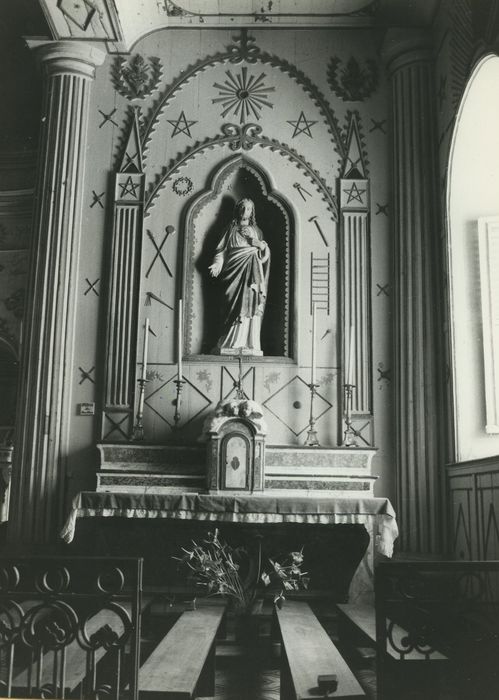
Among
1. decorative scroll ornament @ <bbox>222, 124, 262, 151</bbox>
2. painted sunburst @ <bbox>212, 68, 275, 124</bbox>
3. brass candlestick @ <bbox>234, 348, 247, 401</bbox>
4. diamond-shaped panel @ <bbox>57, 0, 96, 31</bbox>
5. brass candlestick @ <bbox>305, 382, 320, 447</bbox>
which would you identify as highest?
diamond-shaped panel @ <bbox>57, 0, 96, 31</bbox>

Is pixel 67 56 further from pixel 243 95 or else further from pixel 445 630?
pixel 445 630

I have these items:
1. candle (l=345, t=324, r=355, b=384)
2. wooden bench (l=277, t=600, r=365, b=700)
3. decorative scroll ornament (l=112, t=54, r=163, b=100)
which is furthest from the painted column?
Result: wooden bench (l=277, t=600, r=365, b=700)

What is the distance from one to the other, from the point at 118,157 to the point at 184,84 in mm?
936

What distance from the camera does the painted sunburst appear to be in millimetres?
6867

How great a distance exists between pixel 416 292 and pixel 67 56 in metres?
3.79

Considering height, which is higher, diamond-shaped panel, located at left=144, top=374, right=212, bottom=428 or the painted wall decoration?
the painted wall decoration

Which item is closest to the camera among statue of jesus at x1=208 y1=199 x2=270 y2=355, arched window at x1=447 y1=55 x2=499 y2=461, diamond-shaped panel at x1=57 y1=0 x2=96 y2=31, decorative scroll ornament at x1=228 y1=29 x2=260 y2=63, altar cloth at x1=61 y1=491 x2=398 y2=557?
altar cloth at x1=61 y1=491 x2=398 y2=557

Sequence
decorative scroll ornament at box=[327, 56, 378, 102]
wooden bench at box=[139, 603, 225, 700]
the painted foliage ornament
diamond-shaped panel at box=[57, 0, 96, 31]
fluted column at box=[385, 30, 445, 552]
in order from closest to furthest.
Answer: wooden bench at box=[139, 603, 225, 700], fluted column at box=[385, 30, 445, 552], diamond-shaped panel at box=[57, 0, 96, 31], the painted foliage ornament, decorative scroll ornament at box=[327, 56, 378, 102]

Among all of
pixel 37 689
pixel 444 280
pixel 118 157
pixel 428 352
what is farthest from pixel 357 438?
pixel 37 689

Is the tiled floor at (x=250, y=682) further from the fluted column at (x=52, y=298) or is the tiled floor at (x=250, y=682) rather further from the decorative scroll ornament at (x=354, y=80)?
the decorative scroll ornament at (x=354, y=80)

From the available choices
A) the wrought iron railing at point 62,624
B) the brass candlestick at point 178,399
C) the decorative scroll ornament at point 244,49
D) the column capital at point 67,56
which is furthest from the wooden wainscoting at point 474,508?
the column capital at point 67,56

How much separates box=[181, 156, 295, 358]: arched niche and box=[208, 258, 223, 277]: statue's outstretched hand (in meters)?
0.20

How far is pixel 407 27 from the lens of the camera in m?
6.66

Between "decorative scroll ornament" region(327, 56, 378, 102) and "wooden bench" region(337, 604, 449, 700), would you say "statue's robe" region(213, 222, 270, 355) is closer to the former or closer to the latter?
"decorative scroll ornament" region(327, 56, 378, 102)
